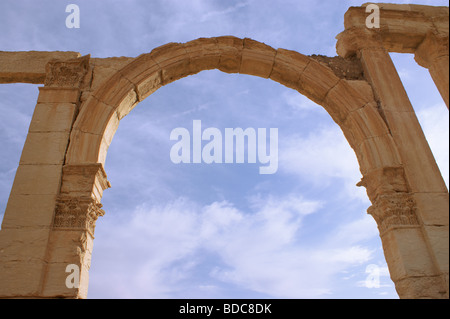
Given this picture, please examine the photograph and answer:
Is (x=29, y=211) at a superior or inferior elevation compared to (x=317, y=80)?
inferior

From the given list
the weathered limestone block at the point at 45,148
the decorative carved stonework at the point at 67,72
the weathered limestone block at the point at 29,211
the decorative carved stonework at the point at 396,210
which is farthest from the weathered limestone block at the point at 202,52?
the decorative carved stonework at the point at 396,210

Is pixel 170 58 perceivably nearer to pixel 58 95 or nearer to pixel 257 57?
pixel 257 57

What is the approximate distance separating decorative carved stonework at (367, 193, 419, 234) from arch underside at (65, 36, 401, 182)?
1.76 feet

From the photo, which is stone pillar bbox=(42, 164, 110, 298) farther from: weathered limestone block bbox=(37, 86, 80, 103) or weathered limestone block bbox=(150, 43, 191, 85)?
weathered limestone block bbox=(150, 43, 191, 85)

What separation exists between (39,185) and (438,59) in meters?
7.11

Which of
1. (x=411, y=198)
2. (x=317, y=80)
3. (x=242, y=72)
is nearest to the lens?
(x=411, y=198)

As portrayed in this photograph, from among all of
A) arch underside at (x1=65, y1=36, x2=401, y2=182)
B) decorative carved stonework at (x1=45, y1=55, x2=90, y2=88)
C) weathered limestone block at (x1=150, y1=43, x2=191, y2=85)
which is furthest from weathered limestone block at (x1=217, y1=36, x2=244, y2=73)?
decorative carved stonework at (x1=45, y1=55, x2=90, y2=88)

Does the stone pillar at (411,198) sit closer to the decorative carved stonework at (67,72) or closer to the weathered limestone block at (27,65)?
the decorative carved stonework at (67,72)

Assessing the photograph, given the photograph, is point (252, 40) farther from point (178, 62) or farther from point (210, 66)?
point (178, 62)

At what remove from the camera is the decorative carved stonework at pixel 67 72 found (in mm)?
5812

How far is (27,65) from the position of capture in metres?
6.40

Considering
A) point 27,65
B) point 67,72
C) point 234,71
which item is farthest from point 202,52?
point 27,65

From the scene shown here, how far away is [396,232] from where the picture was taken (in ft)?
14.7

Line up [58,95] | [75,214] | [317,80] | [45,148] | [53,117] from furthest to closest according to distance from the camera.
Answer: [317,80]
[58,95]
[53,117]
[45,148]
[75,214]
